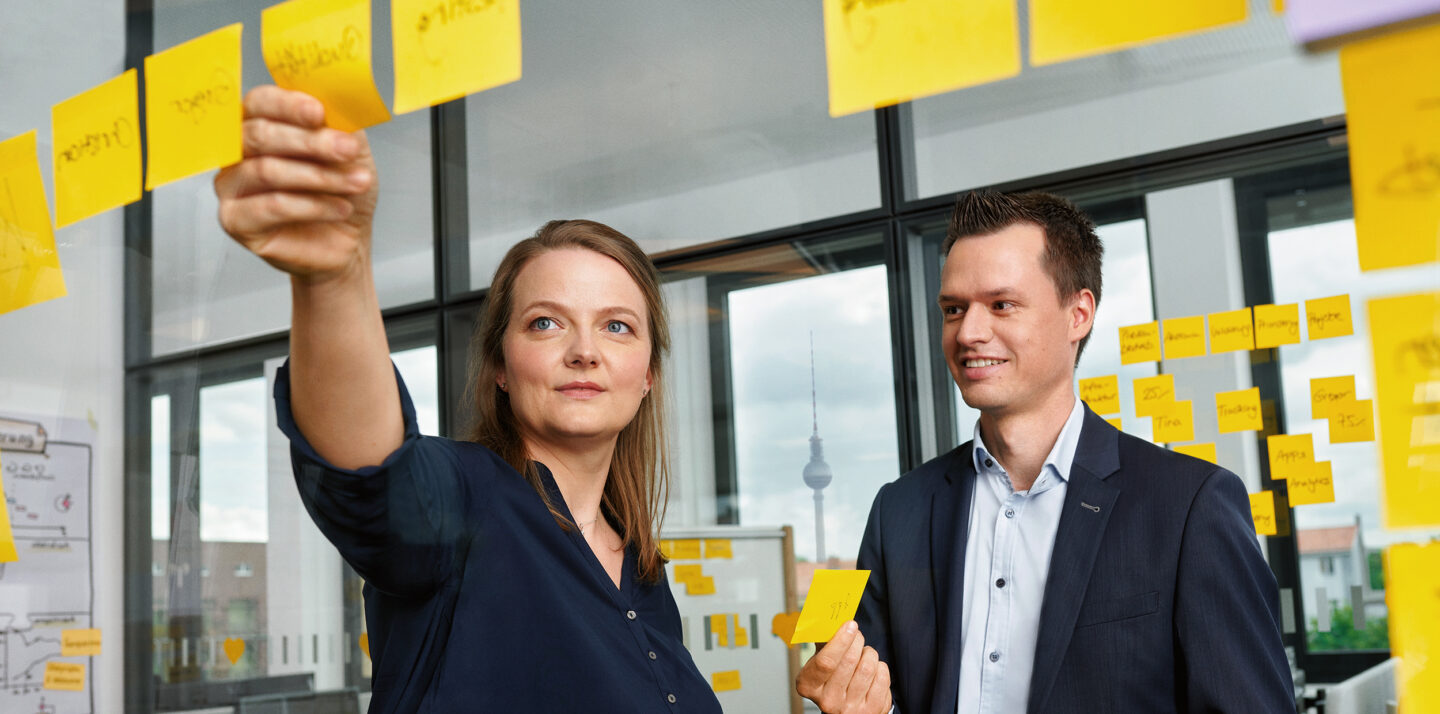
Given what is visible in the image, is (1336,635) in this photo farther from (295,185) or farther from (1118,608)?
(295,185)

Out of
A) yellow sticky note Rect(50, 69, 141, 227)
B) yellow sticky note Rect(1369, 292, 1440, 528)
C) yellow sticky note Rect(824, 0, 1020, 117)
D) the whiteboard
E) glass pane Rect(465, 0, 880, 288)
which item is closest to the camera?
yellow sticky note Rect(1369, 292, 1440, 528)

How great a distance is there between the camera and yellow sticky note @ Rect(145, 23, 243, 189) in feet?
2.28

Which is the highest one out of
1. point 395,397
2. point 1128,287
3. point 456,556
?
point 1128,287

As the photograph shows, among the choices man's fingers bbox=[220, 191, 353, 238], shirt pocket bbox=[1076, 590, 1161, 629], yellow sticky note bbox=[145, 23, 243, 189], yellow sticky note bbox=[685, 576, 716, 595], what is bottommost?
yellow sticky note bbox=[685, 576, 716, 595]

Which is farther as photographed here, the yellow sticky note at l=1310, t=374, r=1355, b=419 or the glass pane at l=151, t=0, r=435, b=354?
the glass pane at l=151, t=0, r=435, b=354

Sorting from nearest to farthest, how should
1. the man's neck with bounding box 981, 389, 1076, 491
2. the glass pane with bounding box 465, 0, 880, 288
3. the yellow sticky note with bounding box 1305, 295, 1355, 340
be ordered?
the man's neck with bounding box 981, 389, 1076, 491, the yellow sticky note with bounding box 1305, 295, 1355, 340, the glass pane with bounding box 465, 0, 880, 288

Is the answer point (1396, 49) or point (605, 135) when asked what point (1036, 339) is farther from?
point (605, 135)

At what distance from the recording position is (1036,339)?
4.61 feet

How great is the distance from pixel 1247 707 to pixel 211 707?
272 cm

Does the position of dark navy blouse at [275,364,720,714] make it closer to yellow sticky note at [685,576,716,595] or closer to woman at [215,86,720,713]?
woman at [215,86,720,713]

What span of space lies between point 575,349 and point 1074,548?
0.60 metres

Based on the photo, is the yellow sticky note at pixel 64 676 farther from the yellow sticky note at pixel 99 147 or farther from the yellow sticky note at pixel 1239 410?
the yellow sticky note at pixel 1239 410

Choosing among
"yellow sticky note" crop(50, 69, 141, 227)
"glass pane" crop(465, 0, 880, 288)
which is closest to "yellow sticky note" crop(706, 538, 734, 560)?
"glass pane" crop(465, 0, 880, 288)

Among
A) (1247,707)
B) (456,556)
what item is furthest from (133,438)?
(1247,707)
